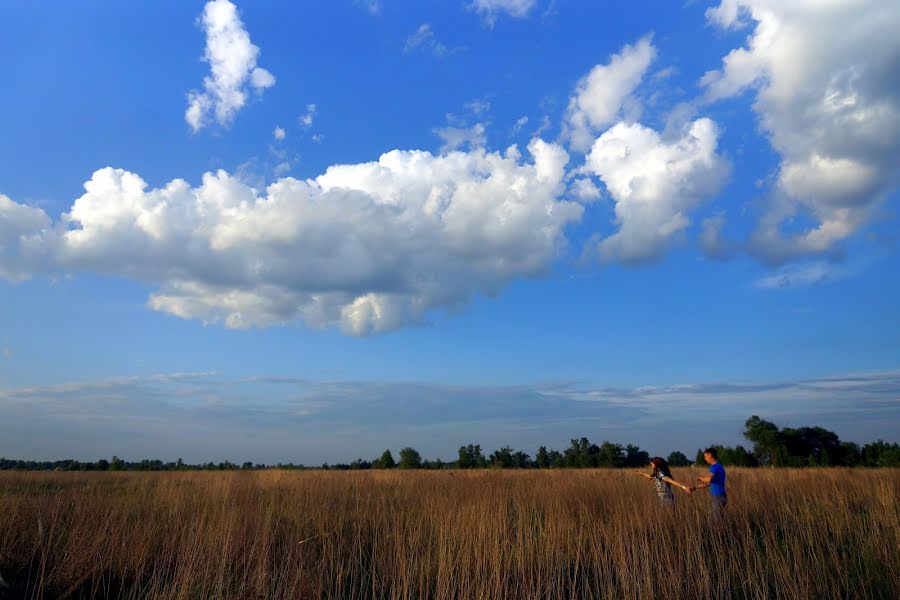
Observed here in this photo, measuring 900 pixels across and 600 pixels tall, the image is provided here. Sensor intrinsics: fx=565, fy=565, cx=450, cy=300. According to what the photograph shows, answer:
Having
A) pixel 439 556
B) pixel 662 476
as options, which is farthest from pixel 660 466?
pixel 439 556

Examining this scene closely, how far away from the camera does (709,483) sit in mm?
8234

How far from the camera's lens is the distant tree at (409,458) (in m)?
50.9

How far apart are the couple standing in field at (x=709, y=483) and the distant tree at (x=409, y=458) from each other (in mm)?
43637

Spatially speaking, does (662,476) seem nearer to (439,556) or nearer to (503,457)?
(439,556)

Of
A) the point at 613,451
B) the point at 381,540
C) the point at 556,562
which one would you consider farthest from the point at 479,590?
the point at 613,451

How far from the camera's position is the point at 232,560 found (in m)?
5.98

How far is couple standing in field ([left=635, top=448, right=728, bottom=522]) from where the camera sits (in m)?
7.95

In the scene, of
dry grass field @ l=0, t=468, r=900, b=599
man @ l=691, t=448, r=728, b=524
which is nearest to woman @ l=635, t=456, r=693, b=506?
dry grass field @ l=0, t=468, r=900, b=599

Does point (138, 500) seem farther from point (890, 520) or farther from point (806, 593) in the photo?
point (890, 520)

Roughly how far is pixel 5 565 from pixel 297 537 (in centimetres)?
325

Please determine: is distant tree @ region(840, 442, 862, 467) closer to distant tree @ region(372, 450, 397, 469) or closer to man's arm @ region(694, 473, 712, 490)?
distant tree @ region(372, 450, 397, 469)

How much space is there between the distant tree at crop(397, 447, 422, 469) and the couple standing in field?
43637mm

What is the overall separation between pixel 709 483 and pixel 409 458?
148ft

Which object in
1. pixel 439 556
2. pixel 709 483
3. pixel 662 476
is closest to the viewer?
pixel 439 556
